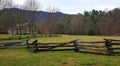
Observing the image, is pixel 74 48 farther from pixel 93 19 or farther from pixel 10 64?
pixel 93 19

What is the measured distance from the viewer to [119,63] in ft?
43.0

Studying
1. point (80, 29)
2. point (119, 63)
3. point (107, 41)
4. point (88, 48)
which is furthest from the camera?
point (80, 29)

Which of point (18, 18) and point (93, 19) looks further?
point (93, 19)

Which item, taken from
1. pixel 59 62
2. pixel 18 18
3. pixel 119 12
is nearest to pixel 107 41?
pixel 59 62

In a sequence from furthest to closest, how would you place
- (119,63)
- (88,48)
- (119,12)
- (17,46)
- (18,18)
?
(119,12), (18,18), (17,46), (88,48), (119,63)

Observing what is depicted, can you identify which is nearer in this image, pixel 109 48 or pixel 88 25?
pixel 109 48

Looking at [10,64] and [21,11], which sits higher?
[21,11]

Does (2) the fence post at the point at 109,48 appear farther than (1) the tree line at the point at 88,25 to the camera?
No

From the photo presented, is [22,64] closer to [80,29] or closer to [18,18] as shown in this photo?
[18,18]

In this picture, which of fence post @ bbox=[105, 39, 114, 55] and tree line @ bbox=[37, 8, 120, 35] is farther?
tree line @ bbox=[37, 8, 120, 35]

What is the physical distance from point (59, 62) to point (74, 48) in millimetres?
5732

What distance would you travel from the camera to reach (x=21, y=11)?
3307 inches

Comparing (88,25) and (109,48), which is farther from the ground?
(88,25)

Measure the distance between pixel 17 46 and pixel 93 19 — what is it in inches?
3115
